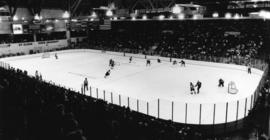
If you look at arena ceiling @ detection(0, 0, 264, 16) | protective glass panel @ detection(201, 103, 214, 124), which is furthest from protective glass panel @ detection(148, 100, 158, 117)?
arena ceiling @ detection(0, 0, 264, 16)

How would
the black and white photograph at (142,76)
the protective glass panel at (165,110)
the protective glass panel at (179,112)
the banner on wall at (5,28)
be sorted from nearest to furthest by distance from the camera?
the black and white photograph at (142,76) < the protective glass panel at (179,112) < the protective glass panel at (165,110) < the banner on wall at (5,28)

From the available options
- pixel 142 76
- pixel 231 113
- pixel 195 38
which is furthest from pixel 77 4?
pixel 231 113

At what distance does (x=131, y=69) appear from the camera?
26.1 meters

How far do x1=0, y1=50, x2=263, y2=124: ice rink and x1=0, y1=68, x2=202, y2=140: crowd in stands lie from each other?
8.02 feet

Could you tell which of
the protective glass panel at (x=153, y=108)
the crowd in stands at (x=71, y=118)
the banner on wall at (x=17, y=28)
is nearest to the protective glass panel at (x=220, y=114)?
the crowd in stands at (x=71, y=118)

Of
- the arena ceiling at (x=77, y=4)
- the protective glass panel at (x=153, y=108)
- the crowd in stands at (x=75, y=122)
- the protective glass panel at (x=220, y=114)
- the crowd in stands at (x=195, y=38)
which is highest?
the arena ceiling at (x=77, y=4)

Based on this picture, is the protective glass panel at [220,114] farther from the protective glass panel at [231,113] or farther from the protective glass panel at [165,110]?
the protective glass panel at [165,110]

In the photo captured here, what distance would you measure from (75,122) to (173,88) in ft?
37.1

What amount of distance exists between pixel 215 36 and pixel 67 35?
2838 cm

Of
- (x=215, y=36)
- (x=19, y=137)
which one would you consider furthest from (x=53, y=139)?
(x=215, y=36)

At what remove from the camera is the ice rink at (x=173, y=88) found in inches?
467

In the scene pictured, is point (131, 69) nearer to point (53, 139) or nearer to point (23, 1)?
point (53, 139)

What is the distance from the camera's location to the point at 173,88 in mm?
17812

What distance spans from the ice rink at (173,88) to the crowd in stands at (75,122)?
8.02 feet
